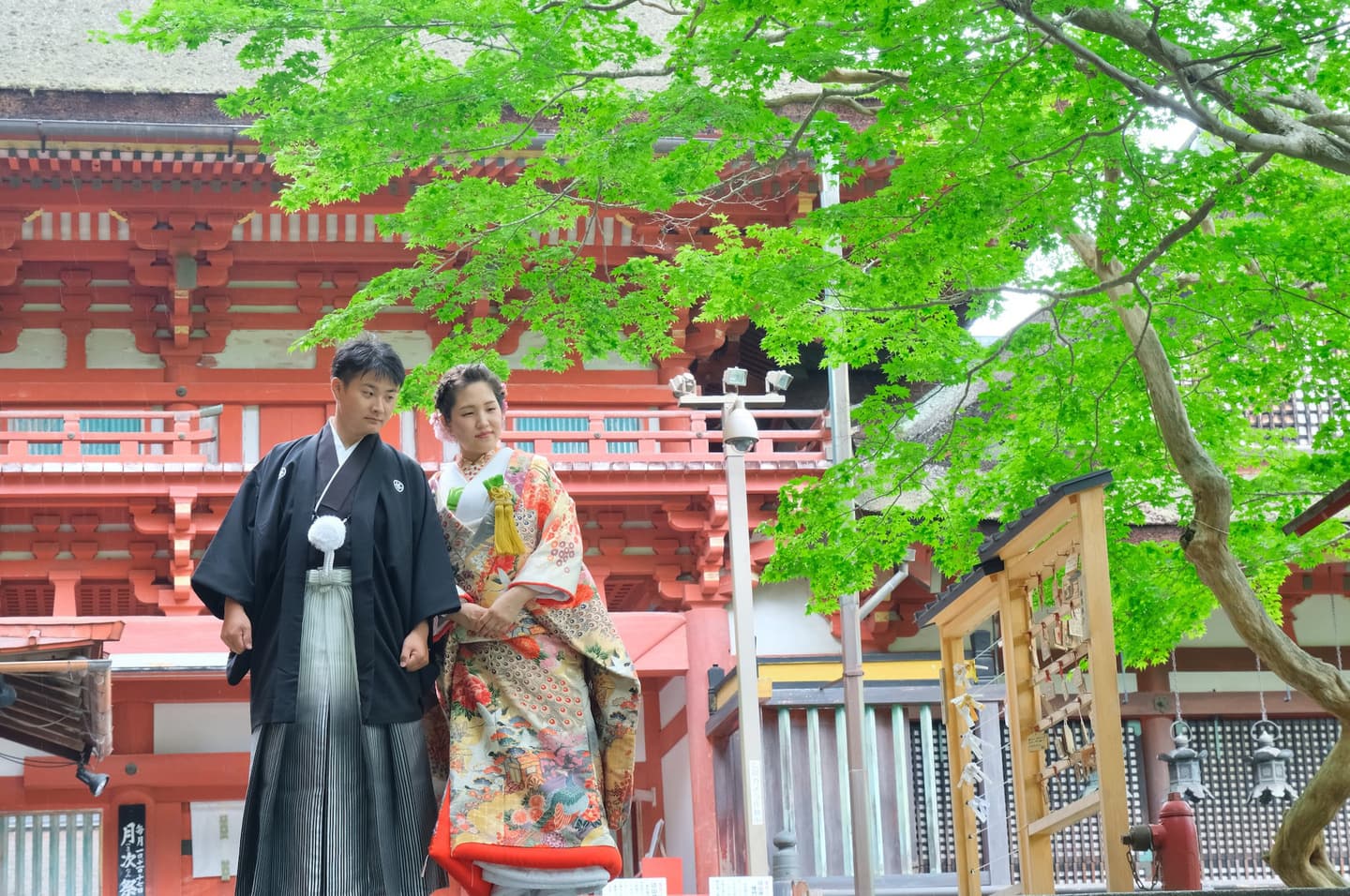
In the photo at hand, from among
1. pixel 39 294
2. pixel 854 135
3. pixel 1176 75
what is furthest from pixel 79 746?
pixel 1176 75

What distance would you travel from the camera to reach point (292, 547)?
4.77m

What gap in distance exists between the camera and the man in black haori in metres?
4.68

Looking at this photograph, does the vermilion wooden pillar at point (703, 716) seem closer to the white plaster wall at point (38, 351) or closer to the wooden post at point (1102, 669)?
the white plaster wall at point (38, 351)

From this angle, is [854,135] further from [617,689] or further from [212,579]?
[212,579]

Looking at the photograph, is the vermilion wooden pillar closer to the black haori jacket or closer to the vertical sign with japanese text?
the vertical sign with japanese text

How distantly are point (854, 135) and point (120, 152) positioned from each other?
23.4 feet

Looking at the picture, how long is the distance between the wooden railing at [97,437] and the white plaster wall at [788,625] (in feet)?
15.2

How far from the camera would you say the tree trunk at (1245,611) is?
8.05 m

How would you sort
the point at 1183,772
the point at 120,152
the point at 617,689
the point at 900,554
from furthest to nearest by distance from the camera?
the point at 120,152 → the point at 1183,772 → the point at 900,554 → the point at 617,689

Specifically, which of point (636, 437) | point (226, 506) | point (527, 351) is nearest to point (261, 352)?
point (226, 506)

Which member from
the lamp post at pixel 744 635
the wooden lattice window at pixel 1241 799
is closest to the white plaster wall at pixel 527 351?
the lamp post at pixel 744 635

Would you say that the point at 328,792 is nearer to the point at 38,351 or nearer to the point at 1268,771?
the point at 1268,771

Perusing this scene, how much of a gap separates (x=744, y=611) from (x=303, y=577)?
6.25 metres

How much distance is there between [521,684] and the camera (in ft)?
16.2
